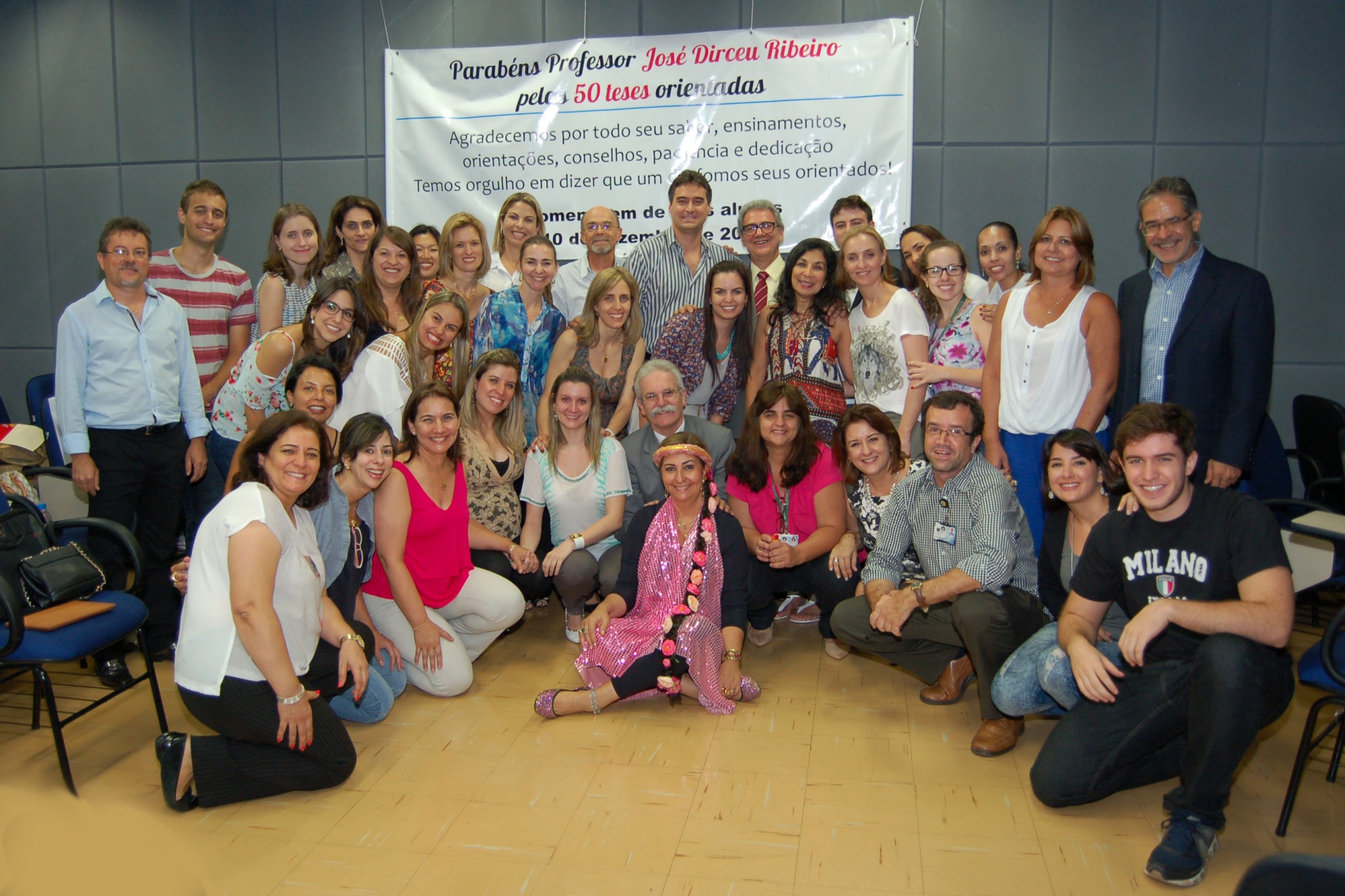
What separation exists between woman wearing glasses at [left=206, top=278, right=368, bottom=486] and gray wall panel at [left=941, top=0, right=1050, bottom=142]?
320cm

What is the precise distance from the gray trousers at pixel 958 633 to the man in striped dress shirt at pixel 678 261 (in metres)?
1.55

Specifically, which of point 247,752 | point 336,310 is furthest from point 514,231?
point 247,752

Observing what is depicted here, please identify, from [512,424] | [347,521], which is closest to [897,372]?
[512,424]

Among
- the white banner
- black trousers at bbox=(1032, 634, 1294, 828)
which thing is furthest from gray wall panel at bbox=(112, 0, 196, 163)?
black trousers at bbox=(1032, 634, 1294, 828)

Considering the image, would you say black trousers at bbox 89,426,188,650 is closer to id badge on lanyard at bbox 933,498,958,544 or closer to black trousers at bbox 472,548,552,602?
black trousers at bbox 472,548,552,602

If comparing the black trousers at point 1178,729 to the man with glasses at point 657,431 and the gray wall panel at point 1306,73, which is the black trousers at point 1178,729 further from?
the gray wall panel at point 1306,73

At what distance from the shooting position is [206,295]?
422 centimetres

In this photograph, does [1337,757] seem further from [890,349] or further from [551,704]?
[551,704]

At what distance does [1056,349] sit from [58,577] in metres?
3.31

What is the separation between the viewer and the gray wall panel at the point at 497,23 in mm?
5316

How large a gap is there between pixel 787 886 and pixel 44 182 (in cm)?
619

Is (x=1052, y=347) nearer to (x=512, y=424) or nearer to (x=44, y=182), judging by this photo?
(x=512, y=424)

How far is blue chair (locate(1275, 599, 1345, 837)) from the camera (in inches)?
92.6

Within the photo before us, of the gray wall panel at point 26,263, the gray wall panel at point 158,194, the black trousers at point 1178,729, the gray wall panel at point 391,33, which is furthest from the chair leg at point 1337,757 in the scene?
the gray wall panel at point 26,263
